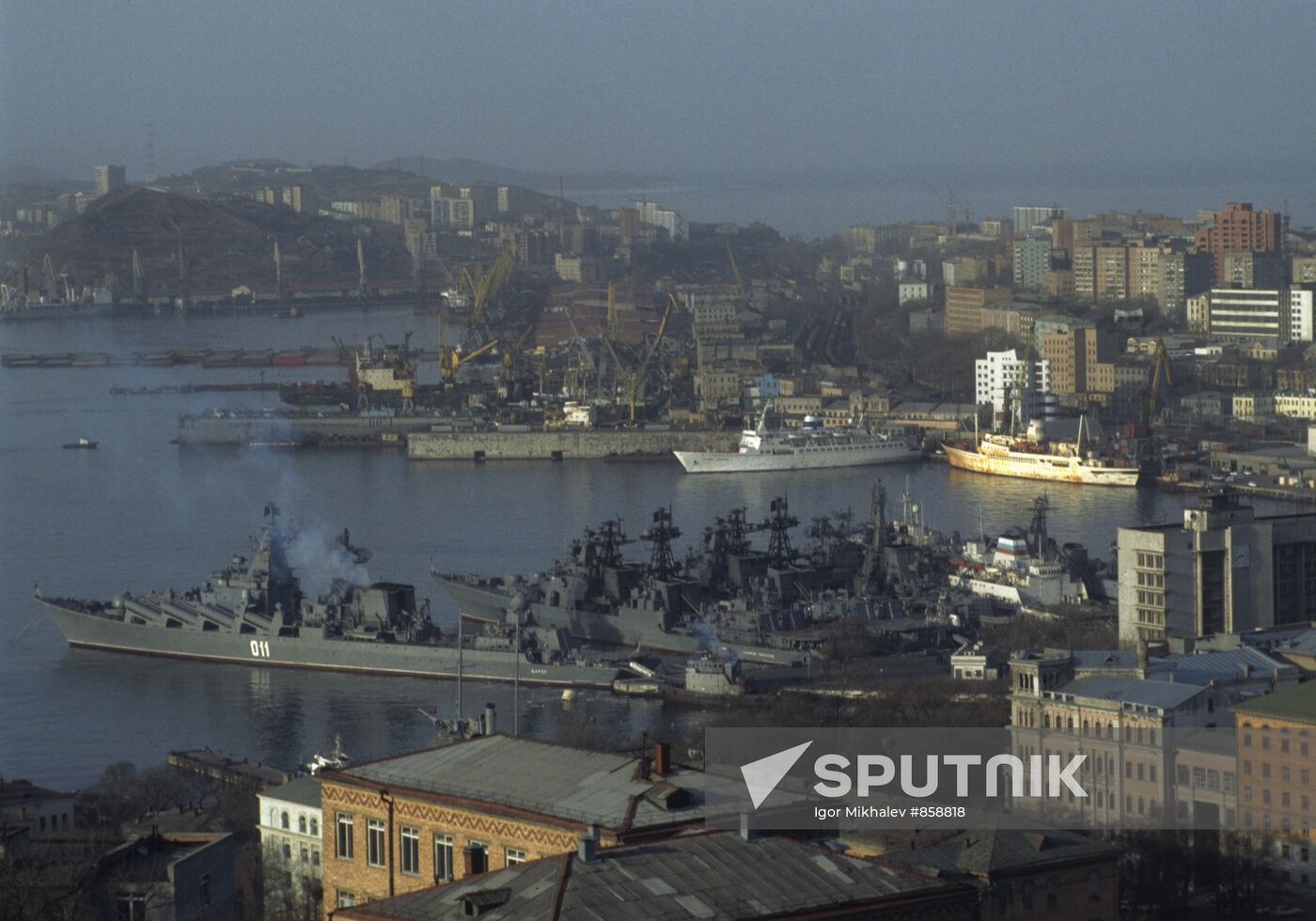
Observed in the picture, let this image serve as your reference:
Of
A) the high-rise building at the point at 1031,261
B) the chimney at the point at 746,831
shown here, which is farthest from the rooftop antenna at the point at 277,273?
the chimney at the point at 746,831

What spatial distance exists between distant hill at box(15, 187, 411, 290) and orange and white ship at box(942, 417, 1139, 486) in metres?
27.0

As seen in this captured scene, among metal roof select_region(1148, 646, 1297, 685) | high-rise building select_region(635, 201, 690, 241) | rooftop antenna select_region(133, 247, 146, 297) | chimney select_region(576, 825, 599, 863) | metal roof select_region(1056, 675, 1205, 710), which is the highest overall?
high-rise building select_region(635, 201, 690, 241)

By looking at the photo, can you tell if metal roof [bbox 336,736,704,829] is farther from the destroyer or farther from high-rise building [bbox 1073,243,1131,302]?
→ high-rise building [bbox 1073,243,1131,302]

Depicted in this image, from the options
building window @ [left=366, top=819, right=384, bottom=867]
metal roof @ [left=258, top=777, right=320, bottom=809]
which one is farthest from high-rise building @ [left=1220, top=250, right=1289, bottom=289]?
building window @ [left=366, top=819, right=384, bottom=867]

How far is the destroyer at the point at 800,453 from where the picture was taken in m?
19.2

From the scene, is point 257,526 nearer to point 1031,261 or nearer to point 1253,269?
point 1253,269

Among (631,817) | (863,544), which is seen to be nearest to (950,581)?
(863,544)

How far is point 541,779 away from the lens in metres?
4.55

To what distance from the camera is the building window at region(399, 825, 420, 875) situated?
15.3 ft

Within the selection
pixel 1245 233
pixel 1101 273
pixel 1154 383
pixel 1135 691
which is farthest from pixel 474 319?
pixel 1135 691

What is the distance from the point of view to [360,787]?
4.78m

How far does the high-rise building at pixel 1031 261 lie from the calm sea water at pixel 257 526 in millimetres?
10347

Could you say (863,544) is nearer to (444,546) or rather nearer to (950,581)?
(950,581)

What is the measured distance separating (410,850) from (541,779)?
281mm
